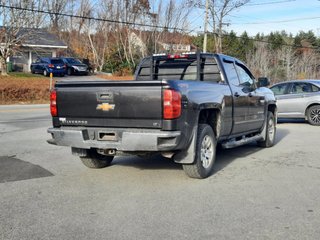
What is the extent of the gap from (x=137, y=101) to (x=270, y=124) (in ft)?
16.4

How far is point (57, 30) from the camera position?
62031 mm

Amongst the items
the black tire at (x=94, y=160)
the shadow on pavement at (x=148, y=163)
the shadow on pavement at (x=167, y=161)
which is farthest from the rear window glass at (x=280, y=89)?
the black tire at (x=94, y=160)

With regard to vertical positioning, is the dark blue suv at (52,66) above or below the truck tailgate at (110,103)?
above

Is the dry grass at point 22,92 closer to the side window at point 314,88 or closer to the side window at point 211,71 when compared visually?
the side window at point 314,88

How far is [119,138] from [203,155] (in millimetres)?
1402

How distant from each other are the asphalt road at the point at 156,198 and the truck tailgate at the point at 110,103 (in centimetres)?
92

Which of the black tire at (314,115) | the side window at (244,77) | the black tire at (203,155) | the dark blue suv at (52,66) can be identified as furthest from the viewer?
the dark blue suv at (52,66)

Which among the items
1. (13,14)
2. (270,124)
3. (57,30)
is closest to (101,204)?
(270,124)

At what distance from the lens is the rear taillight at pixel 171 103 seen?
5.63 m

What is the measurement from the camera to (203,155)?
6.54 metres

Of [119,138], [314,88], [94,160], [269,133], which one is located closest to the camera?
[119,138]

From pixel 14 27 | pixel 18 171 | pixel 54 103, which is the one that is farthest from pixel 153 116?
pixel 14 27

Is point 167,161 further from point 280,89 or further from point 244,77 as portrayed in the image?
point 280,89

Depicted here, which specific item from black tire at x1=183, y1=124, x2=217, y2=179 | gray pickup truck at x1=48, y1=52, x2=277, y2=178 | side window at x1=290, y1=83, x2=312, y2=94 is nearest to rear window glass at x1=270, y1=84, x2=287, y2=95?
side window at x1=290, y1=83, x2=312, y2=94
